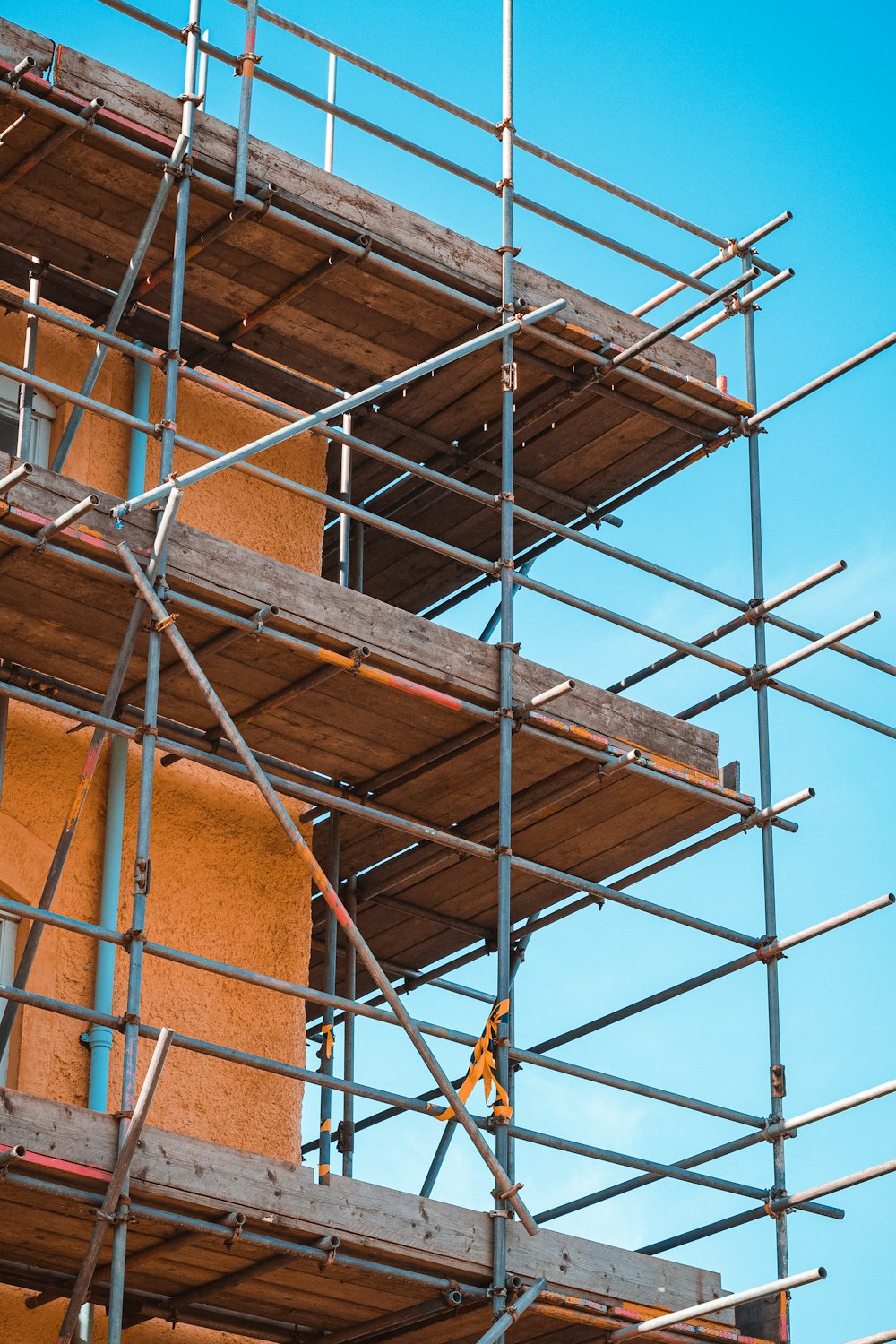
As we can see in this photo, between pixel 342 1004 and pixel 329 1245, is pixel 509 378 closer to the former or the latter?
pixel 342 1004

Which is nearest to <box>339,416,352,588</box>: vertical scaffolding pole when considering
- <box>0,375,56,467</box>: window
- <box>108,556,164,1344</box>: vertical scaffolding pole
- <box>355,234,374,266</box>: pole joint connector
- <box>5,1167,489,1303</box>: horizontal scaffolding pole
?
<box>355,234,374,266</box>: pole joint connector

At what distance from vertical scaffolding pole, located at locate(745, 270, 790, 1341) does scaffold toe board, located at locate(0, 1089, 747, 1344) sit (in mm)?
594

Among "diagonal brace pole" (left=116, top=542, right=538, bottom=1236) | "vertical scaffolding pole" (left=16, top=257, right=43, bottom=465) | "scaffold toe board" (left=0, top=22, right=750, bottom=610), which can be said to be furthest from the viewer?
"vertical scaffolding pole" (left=16, top=257, right=43, bottom=465)

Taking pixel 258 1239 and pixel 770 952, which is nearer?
pixel 258 1239

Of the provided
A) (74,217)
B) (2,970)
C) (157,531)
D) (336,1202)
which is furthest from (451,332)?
(336,1202)

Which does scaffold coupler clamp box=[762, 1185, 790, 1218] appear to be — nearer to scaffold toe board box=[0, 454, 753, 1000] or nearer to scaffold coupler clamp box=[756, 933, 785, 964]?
scaffold coupler clamp box=[756, 933, 785, 964]

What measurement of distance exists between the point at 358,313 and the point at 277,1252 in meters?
5.77

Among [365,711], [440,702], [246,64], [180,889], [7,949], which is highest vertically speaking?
[246,64]

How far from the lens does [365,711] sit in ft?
38.3

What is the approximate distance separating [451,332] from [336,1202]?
18.4ft

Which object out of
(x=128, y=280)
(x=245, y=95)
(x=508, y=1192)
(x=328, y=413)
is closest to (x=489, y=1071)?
(x=508, y=1192)

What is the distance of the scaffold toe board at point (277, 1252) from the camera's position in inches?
356

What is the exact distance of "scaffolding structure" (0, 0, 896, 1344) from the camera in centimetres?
1009

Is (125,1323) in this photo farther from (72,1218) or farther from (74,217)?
(74,217)
